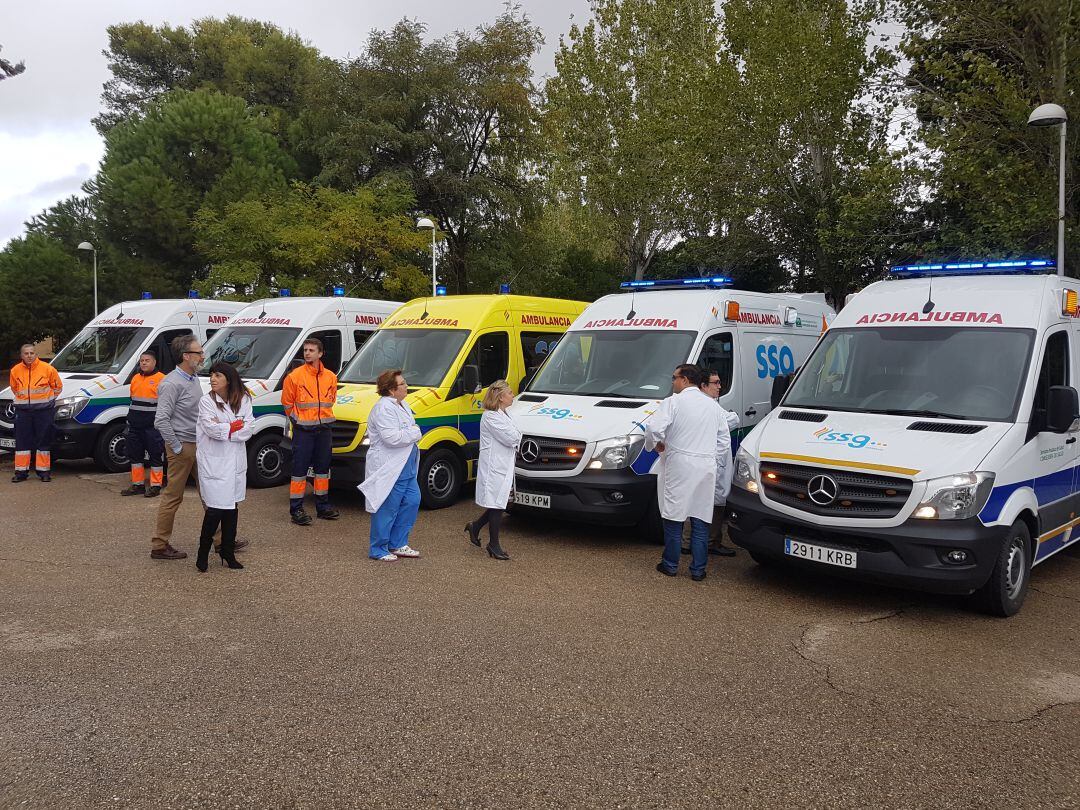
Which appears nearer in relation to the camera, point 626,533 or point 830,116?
point 626,533

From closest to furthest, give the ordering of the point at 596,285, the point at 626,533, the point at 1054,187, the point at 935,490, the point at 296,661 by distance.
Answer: the point at 296,661, the point at 935,490, the point at 626,533, the point at 1054,187, the point at 596,285

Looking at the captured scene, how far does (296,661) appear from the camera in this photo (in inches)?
198

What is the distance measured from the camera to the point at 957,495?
5.52 m

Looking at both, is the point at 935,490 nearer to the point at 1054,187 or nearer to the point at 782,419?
the point at 782,419

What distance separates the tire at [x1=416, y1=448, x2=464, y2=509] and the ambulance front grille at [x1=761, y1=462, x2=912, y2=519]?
4.32m

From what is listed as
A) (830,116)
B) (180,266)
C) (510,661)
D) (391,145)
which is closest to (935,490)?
(510,661)

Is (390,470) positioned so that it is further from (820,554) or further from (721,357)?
(721,357)

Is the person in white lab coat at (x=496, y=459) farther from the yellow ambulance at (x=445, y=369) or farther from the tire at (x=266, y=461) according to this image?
the tire at (x=266, y=461)

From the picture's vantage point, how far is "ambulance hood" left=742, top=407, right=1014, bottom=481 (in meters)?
5.66

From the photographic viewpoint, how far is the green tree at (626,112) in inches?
1296

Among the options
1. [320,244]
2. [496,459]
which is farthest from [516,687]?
[320,244]

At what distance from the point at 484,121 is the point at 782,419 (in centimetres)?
2916

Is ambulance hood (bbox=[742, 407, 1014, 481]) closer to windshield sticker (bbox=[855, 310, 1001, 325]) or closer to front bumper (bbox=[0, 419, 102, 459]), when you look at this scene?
windshield sticker (bbox=[855, 310, 1001, 325])

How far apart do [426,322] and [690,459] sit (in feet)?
15.6
